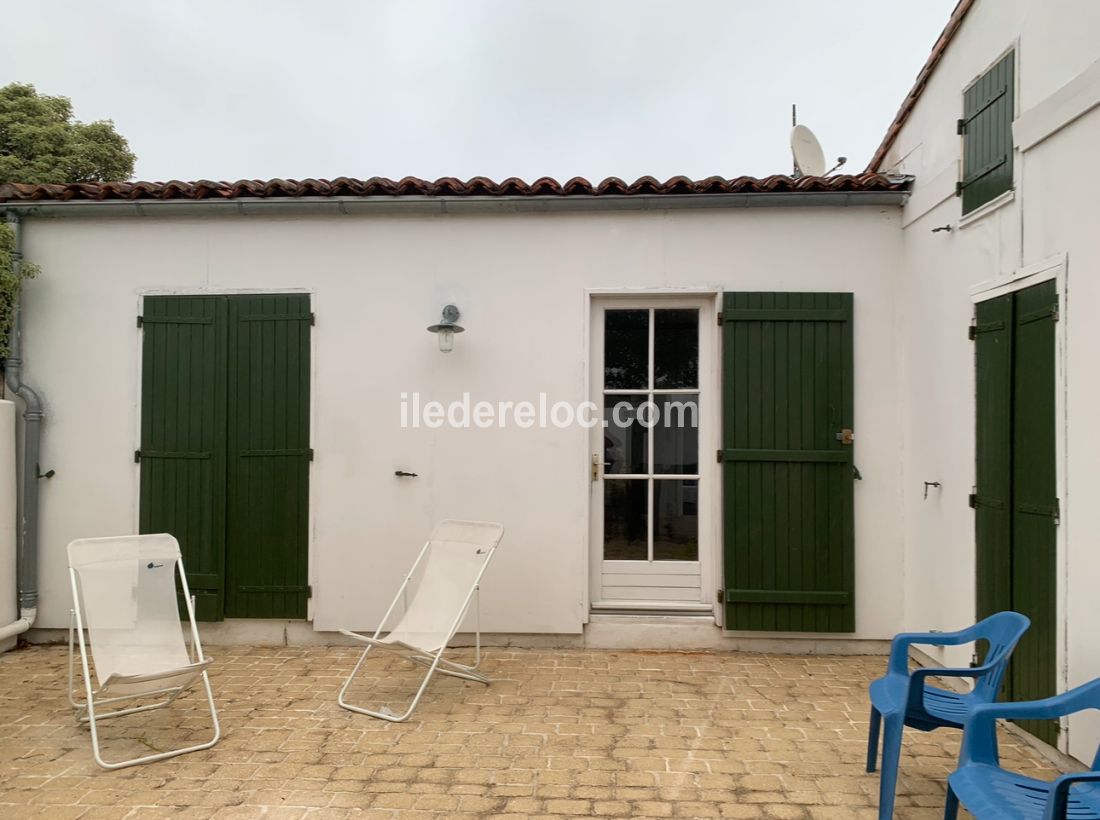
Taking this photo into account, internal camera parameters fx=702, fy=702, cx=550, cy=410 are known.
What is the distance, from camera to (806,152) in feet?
18.5

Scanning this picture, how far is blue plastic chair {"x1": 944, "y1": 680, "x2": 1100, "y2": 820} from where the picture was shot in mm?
1974

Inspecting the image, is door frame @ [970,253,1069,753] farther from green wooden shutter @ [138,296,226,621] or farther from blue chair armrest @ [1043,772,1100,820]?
green wooden shutter @ [138,296,226,621]

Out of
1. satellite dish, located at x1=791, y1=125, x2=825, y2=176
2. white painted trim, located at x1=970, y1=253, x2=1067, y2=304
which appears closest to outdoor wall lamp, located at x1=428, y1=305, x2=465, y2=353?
satellite dish, located at x1=791, y1=125, x2=825, y2=176

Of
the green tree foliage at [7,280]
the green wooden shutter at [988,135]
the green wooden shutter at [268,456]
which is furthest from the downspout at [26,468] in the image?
the green wooden shutter at [988,135]

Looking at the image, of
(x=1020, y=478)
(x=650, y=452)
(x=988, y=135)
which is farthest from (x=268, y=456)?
(x=988, y=135)

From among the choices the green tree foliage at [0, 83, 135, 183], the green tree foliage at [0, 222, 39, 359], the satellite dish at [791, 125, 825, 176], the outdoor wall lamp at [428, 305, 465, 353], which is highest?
the green tree foliage at [0, 83, 135, 183]

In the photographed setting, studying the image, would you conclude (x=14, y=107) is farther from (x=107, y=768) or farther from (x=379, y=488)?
(x=107, y=768)

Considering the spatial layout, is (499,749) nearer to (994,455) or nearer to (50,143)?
(994,455)

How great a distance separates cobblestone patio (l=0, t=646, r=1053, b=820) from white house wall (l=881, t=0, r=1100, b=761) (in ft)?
2.67

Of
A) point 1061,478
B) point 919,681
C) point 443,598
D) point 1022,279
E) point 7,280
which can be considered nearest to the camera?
point 919,681

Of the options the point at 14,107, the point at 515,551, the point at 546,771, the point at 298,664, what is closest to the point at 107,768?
the point at 298,664

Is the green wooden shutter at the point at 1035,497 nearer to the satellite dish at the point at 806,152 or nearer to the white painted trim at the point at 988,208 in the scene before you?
the white painted trim at the point at 988,208

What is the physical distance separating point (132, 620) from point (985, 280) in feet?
16.3

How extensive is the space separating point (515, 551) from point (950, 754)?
2769 millimetres
